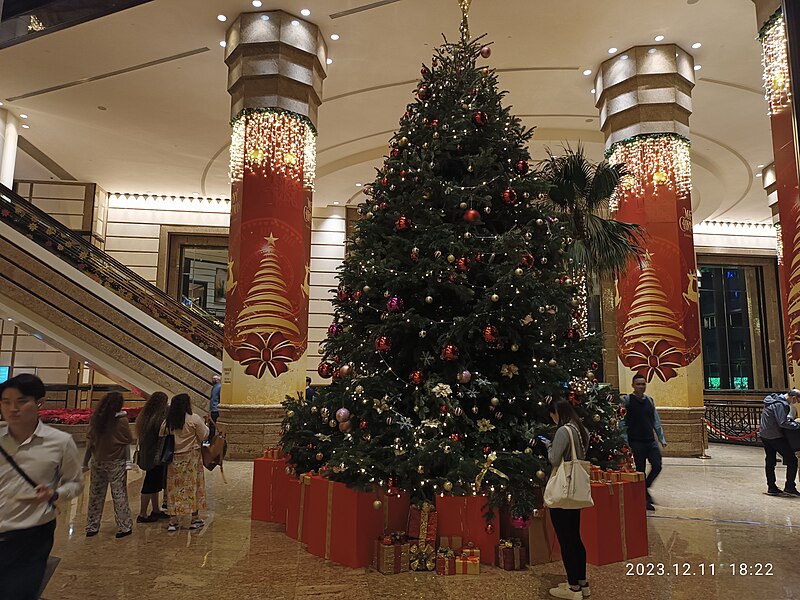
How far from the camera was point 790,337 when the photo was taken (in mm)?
6664

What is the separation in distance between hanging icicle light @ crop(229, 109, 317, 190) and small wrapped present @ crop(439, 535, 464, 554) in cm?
638

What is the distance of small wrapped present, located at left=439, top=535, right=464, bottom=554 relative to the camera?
3727mm

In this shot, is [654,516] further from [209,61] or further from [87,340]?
[209,61]

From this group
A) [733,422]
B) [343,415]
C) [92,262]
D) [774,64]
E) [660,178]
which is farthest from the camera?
[733,422]

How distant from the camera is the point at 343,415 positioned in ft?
13.7

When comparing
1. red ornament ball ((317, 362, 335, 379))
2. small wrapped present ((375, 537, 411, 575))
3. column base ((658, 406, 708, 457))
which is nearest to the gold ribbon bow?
small wrapped present ((375, 537, 411, 575))

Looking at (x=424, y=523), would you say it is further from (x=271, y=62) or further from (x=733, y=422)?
(x=733, y=422)

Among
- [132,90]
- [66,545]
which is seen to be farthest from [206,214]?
[66,545]

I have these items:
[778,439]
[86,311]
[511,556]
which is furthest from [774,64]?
[86,311]

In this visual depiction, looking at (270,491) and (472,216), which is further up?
(472,216)

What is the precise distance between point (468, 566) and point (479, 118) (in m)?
3.23

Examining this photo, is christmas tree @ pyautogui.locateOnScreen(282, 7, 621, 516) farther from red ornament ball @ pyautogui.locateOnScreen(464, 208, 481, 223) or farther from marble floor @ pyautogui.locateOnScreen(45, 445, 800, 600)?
marble floor @ pyautogui.locateOnScreen(45, 445, 800, 600)

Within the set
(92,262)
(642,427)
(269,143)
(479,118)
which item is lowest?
(642,427)

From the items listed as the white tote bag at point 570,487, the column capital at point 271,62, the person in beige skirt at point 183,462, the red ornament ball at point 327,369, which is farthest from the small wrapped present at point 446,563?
the column capital at point 271,62
